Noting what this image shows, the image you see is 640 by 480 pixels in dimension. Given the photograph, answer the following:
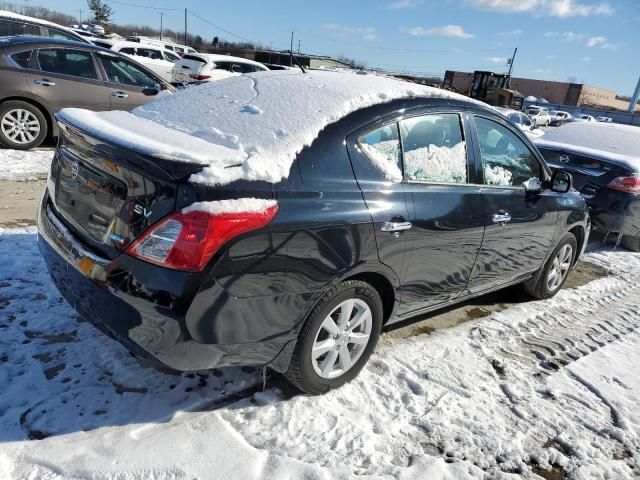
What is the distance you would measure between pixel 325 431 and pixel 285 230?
1.05 metres

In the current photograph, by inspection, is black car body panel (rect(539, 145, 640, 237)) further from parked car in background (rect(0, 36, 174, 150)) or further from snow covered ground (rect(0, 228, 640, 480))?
parked car in background (rect(0, 36, 174, 150))

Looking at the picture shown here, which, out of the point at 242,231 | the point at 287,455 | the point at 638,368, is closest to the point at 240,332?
the point at 242,231

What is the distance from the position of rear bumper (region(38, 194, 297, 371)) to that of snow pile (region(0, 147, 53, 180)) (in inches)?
170

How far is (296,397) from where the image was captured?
2.78m

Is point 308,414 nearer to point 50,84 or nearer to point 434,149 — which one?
point 434,149

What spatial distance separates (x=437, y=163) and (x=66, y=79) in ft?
20.7

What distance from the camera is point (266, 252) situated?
2271 mm

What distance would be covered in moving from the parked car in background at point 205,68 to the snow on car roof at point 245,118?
1196 cm

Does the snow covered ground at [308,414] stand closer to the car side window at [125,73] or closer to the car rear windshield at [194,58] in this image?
the car side window at [125,73]

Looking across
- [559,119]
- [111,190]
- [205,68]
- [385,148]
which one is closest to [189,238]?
[111,190]

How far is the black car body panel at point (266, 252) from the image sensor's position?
217cm

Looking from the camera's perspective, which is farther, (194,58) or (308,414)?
(194,58)

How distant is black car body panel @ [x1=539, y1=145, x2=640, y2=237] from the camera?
19.8ft

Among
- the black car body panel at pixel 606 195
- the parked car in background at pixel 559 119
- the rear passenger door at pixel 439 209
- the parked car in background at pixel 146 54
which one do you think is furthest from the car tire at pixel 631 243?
the parked car in background at pixel 559 119
